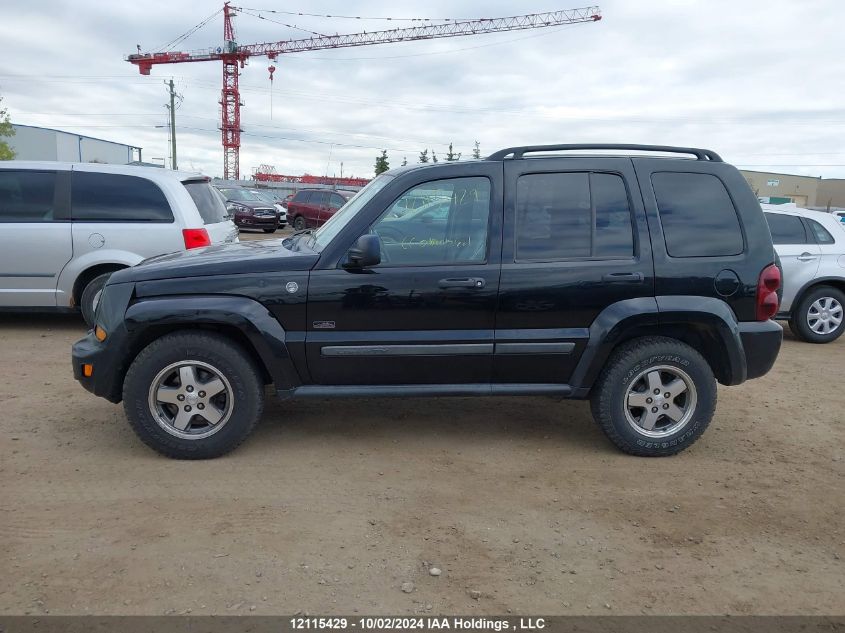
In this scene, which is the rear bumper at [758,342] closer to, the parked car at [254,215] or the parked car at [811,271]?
the parked car at [811,271]

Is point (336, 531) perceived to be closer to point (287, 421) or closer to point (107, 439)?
point (287, 421)

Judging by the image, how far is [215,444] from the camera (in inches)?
160

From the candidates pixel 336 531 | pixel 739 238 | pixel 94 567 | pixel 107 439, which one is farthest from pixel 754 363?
pixel 107 439

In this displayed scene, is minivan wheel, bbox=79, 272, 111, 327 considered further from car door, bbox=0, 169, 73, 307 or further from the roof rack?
the roof rack

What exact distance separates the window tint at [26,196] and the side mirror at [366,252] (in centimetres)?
492

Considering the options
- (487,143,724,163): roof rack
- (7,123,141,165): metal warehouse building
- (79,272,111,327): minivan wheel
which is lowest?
(79,272,111,327): minivan wheel


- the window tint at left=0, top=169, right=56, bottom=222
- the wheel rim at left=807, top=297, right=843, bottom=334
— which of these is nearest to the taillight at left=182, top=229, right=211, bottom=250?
the window tint at left=0, top=169, right=56, bottom=222

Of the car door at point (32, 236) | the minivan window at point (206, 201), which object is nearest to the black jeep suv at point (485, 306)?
the car door at point (32, 236)

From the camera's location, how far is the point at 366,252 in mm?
3859

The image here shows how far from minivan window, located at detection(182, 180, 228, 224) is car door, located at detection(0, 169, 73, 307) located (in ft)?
4.36

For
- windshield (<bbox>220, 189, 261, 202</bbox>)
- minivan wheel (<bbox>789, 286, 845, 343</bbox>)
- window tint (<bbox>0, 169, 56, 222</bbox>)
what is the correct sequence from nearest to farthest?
window tint (<bbox>0, 169, 56, 222</bbox>) < minivan wheel (<bbox>789, 286, 845, 343</bbox>) < windshield (<bbox>220, 189, 261, 202</bbox>)

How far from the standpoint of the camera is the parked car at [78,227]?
7070mm

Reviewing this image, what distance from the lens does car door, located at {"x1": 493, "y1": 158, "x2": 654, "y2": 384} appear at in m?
4.09

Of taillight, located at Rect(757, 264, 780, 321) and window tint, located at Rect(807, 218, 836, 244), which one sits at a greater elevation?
window tint, located at Rect(807, 218, 836, 244)
